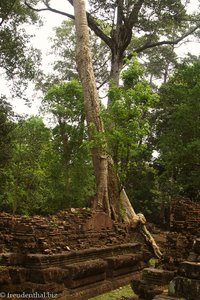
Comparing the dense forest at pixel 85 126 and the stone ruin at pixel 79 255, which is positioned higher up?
the dense forest at pixel 85 126

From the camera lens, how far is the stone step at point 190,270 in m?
4.38

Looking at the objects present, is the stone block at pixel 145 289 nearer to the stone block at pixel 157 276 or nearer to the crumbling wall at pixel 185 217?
the stone block at pixel 157 276

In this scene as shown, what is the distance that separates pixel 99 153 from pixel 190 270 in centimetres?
694

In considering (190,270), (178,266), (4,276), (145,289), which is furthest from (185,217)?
(4,276)

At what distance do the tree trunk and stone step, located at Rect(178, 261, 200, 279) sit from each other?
6044mm

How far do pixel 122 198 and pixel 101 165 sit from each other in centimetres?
142

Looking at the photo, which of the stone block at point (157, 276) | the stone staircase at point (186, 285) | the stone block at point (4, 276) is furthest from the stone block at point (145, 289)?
the stone block at point (4, 276)

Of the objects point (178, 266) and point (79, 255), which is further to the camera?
point (79, 255)

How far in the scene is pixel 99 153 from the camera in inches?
440

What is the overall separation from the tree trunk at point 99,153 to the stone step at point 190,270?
604cm

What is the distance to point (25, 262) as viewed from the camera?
661cm

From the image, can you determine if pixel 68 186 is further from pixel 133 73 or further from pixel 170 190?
pixel 133 73

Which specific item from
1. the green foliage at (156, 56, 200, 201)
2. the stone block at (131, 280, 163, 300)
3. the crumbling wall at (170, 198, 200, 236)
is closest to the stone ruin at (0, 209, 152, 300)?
the stone block at (131, 280, 163, 300)

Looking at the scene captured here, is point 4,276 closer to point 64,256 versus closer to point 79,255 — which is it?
point 64,256
